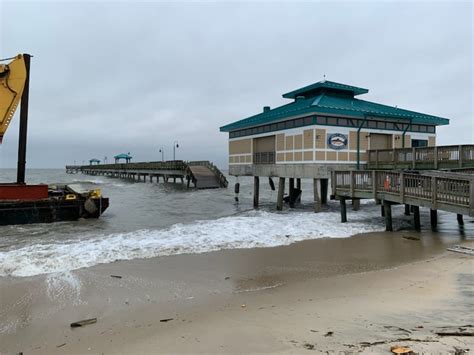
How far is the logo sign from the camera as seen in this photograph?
19469mm

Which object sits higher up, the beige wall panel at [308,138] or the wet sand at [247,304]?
the beige wall panel at [308,138]

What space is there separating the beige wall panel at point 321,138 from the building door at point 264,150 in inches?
181

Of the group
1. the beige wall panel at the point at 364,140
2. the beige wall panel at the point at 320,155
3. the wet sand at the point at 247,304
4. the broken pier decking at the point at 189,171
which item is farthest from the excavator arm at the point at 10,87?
the broken pier decking at the point at 189,171

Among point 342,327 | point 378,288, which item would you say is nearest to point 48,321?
point 342,327

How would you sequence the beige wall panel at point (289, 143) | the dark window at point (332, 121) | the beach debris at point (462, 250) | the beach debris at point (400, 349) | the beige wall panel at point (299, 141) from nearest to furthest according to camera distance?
the beach debris at point (400, 349), the beach debris at point (462, 250), the dark window at point (332, 121), the beige wall panel at point (299, 141), the beige wall panel at point (289, 143)

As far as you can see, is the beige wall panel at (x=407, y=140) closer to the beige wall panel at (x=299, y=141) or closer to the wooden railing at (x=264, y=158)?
the beige wall panel at (x=299, y=141)

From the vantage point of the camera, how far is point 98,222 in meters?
18.4

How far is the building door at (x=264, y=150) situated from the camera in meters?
23.6

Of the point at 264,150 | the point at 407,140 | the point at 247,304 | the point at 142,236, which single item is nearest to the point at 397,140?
the point at 407,140

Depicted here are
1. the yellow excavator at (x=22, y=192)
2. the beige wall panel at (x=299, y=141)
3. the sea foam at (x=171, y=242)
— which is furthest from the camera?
the beige wall panel at (x=299, y=141)

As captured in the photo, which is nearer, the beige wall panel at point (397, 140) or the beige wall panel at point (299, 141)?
the beige wall panel at point (299, 141)

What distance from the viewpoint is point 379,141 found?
21.7m

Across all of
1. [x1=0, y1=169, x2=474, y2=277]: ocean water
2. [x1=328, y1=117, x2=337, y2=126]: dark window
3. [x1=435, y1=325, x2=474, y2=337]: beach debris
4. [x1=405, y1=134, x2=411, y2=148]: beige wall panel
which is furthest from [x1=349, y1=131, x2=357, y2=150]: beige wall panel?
[x1=435, y1=325, x2=474, y2=337]: beach debris

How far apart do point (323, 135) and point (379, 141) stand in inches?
185
